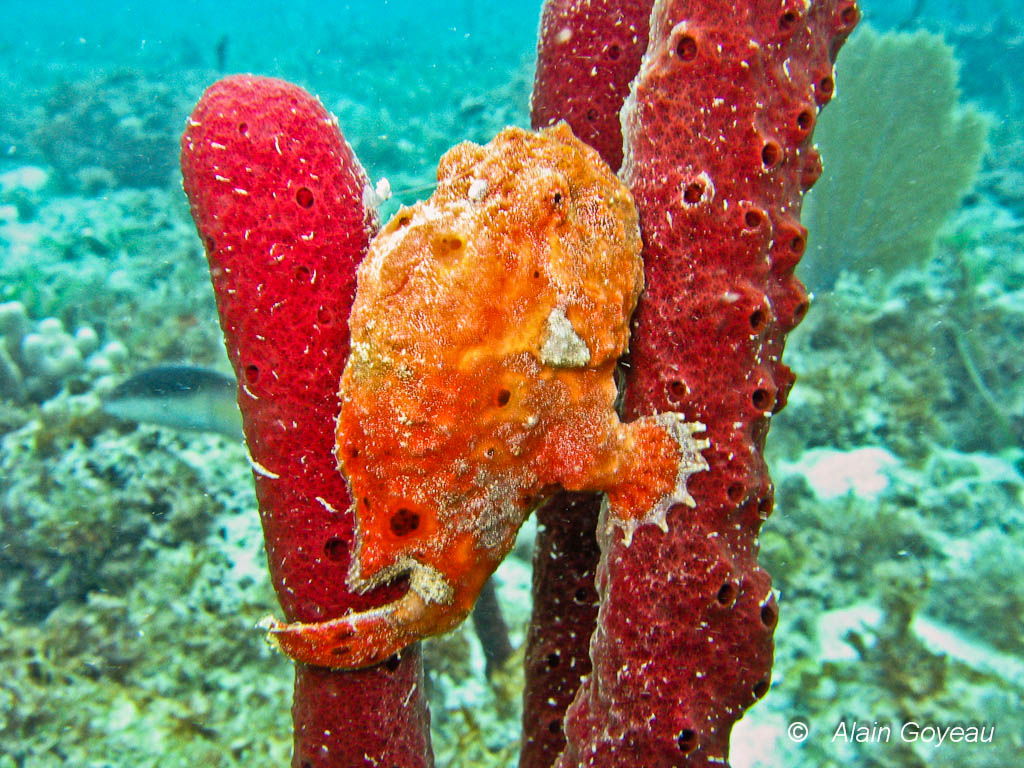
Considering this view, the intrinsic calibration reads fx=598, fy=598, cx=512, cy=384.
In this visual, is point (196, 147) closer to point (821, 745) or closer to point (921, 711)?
point (821, 745)

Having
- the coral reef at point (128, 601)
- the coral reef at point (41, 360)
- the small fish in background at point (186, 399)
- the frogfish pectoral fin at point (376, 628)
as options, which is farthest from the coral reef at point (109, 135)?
the frogfish pectoral fin at point (376, 628)

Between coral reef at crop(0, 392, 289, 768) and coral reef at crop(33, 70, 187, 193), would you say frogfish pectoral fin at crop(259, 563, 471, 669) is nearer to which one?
coral reef at crop(0, 392, 289, 768)

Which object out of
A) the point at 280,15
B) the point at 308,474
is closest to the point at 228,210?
the point at 308,474

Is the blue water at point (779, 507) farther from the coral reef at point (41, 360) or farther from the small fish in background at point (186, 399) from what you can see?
the small fish in background at point (186, 399)

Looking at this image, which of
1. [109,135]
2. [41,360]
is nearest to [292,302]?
[41,360]

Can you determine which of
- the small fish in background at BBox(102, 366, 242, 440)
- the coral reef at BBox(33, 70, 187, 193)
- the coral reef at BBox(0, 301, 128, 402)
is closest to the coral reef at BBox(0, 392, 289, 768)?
the coral reef at BBox(0, 301, 128, 402)

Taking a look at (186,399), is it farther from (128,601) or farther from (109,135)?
(109,135)
